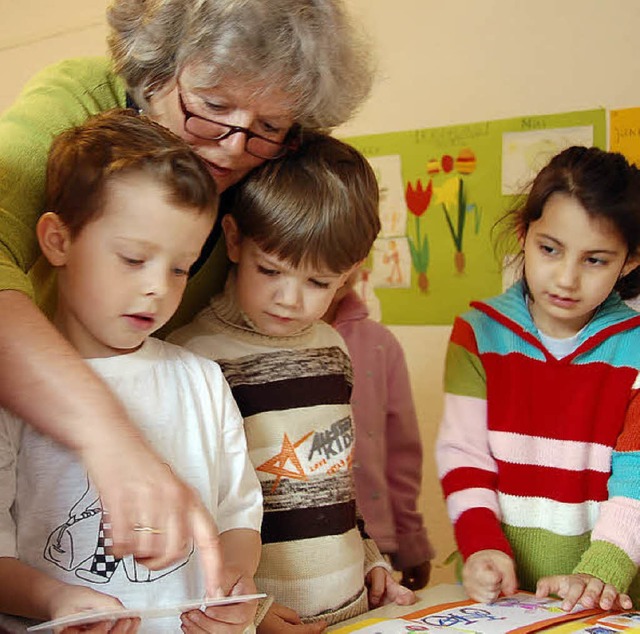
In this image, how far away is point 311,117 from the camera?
120cm

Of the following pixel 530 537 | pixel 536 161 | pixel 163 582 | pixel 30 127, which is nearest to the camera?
pixel 163 582

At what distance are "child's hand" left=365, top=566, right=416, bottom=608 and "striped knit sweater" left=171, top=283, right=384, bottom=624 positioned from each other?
0.16 ft

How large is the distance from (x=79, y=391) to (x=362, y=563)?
23.8 inches

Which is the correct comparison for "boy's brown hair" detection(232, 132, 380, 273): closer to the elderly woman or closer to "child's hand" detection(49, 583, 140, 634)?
the elderly woman

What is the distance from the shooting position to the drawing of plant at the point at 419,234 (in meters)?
2.82

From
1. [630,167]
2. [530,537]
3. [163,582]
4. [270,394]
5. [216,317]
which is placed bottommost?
[530,537]

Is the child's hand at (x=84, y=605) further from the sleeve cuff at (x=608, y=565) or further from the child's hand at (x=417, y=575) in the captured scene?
the child's hand at (x=417, y=575)

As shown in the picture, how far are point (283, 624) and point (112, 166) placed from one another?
582 millimetres

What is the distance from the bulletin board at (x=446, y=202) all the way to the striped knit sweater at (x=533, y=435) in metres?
1.31

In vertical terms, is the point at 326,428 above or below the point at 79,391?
below

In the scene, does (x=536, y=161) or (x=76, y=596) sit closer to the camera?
(x=76, y=596)

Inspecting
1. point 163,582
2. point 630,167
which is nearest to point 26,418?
point 163,582

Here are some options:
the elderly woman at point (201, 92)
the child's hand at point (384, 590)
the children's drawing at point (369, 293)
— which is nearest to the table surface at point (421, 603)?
the child's hand at point (384, 590)

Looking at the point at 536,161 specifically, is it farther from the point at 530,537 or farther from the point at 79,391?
the point at 79,391
